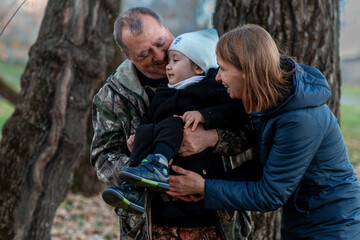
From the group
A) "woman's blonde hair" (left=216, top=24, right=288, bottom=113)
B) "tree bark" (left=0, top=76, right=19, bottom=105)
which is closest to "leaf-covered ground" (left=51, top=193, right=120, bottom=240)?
"tree bark" (left=0, top=76, right=19, bottom=105)

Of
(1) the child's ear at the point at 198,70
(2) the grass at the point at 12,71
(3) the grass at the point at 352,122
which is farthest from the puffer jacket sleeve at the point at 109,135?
(2) the grass at the point at 12,71

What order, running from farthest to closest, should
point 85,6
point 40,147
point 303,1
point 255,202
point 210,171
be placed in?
point 85,6, point 40,147, point 303,1, point 210,171, point 255,202

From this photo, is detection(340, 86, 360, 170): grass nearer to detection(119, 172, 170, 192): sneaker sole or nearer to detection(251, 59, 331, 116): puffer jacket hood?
detection(251, 59, 331, 116): puffer jacket hood

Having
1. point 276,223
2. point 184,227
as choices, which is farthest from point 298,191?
point 276,223

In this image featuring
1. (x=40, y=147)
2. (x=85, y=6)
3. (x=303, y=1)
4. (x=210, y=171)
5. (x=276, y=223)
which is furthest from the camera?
(x=85, y=6)

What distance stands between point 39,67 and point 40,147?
90cm

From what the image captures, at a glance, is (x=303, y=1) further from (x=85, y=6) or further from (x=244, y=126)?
(x=85, y=6)

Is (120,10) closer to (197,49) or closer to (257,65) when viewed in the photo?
(197,49)

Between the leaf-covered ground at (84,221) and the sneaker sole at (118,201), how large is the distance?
14.0ft

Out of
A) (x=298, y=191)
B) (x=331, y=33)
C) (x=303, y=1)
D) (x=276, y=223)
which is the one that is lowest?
(x=276, y=223)

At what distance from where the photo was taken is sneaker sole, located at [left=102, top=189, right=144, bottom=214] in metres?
1.95

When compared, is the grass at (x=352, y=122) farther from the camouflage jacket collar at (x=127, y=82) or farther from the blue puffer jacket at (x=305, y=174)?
the camouflage jacket collar at (x=127, y=82)

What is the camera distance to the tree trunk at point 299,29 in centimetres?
307

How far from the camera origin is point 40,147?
14.2 ft
